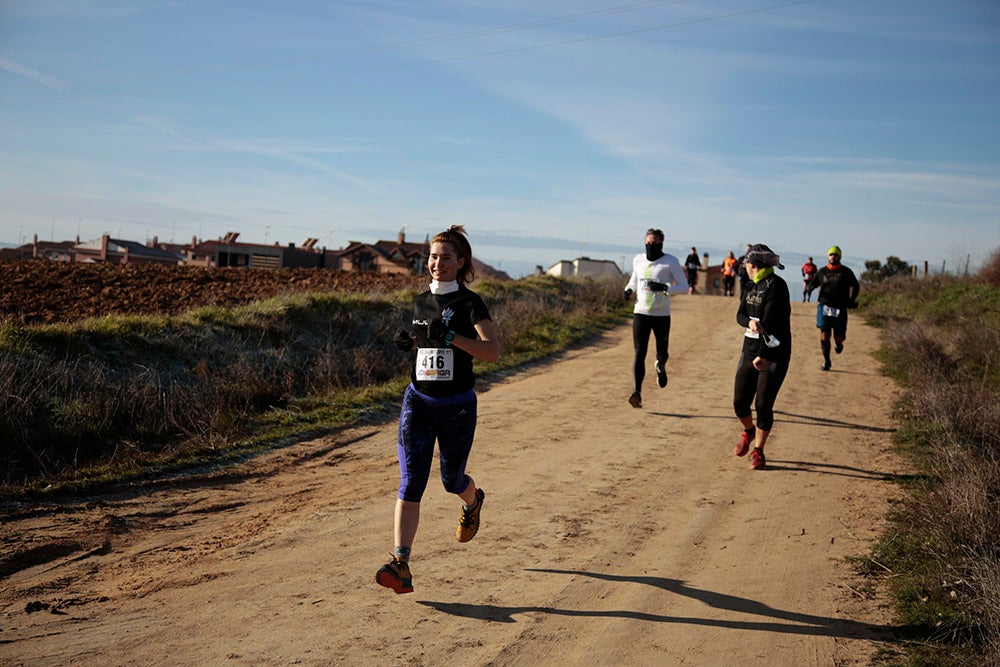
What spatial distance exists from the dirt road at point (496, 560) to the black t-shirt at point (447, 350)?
1.39 m

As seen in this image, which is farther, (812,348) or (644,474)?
(812,348)

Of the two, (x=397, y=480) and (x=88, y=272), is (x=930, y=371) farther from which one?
(x=88, y=272)

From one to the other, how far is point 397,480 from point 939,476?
5.41 metres

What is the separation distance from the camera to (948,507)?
24.1ft

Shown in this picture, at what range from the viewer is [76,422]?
9.98 metres

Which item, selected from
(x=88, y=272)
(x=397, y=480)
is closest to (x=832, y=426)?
(x=397, y=480)

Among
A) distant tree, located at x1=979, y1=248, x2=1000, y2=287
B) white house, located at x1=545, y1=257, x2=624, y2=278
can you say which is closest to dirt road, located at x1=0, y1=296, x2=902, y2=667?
distant tree, located at x1=979, y1=248, x2=1000, y2=287

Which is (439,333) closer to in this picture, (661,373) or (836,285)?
(661,373)

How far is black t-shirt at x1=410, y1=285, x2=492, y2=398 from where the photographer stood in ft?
18.1

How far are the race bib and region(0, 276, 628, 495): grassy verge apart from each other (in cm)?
466

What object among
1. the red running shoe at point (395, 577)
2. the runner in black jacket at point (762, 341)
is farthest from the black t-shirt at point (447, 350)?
the runner in black jacket at point (762, 341)

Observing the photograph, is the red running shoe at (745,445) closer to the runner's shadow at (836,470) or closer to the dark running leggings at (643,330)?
the runner's shadow at (836,470)

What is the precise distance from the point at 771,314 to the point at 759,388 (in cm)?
78

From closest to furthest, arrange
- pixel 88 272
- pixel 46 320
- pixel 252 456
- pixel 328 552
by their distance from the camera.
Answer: pixel 328 552 < pixel 252 456 < pixel 46 320 < pixel 88 272
